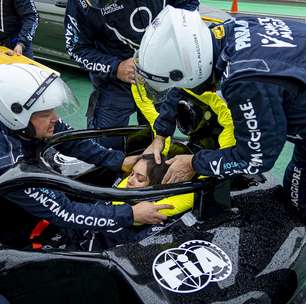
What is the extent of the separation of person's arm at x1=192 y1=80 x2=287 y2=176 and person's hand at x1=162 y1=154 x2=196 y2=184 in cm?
33

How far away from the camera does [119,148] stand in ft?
10.2

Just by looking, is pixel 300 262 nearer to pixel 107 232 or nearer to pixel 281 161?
pixel 107 232

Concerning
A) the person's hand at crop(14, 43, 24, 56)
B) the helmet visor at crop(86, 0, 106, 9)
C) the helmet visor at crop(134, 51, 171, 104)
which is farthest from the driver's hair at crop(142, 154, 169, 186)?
the person's hand at crop(14, 43, 24, 56)

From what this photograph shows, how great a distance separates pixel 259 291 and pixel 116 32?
6.32ft

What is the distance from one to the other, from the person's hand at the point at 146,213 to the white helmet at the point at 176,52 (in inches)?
20.6

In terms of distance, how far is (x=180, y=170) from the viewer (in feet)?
7.87

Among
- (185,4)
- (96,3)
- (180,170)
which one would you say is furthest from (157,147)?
(185,4)

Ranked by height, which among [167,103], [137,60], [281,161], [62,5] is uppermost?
[137,60]

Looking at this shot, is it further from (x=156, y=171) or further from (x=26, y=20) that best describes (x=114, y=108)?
(x=26, y=20)

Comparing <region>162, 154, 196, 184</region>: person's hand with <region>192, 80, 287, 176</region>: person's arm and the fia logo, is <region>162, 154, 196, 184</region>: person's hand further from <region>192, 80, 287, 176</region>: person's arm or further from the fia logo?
the fia logo

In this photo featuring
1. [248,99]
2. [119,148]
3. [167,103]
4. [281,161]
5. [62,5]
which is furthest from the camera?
[62,5]

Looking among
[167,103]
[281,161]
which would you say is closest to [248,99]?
[167,103]

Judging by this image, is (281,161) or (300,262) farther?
(281,161)

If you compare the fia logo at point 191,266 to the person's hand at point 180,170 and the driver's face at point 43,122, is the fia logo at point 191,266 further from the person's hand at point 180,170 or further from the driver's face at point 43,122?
the driver's face at point 43,122
